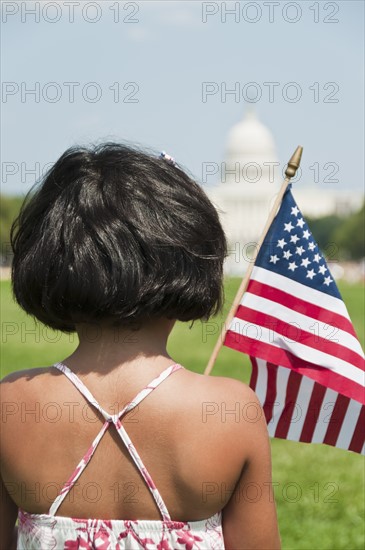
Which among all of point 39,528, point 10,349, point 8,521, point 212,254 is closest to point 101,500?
point 39,528

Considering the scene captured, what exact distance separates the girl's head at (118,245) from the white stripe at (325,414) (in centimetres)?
158

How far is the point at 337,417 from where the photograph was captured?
356 cm

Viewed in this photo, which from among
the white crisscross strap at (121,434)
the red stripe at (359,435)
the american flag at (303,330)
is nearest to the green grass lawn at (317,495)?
the american flag at (303,330)

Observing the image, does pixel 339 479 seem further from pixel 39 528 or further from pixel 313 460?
pixel 39 528

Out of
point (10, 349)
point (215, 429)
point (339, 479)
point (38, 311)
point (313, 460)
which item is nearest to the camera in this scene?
point (215, 429)

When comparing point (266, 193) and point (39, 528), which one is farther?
point (266, 193)

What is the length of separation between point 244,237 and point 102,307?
10103 centimetres

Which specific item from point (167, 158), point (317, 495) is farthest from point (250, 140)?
point (167, 158)

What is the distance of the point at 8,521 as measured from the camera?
2.12 m

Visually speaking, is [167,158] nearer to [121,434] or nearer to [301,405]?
[121,434]

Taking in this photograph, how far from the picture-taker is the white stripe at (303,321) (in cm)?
344

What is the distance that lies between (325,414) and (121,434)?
185 centimetres

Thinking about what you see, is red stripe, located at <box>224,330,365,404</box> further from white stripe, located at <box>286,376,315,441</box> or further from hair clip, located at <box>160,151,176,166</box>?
hair clip, located at <box>160,151,176,166</box>

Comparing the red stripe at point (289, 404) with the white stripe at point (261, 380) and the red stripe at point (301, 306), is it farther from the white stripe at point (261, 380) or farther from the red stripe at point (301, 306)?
the red stripe at point (301, 306)
